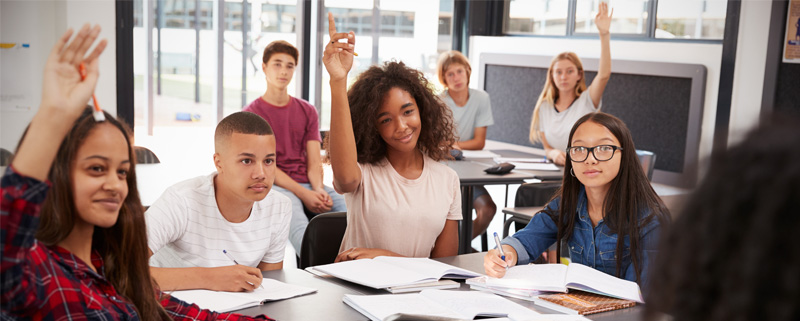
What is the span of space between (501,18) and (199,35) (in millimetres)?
2586

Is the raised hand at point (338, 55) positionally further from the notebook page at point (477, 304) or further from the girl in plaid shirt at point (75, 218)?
the girl in plaid shirt at point (75, 218)

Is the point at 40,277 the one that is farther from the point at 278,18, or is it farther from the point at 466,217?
the point at 278,18

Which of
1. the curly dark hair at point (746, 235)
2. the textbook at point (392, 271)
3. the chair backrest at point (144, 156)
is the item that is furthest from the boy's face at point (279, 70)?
the curly dark hair at point (746, 235)

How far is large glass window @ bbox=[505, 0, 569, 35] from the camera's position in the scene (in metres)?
5.70

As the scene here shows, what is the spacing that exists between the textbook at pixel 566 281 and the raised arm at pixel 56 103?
3.49 feet

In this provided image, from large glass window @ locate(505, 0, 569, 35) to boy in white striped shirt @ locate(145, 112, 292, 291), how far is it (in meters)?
4.18

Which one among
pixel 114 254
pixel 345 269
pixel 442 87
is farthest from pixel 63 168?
pixel 442 87

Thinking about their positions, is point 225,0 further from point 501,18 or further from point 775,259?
point 775,259

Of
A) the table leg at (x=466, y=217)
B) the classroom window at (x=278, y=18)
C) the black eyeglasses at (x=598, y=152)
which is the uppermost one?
the classroom window at (x=278, y=18)

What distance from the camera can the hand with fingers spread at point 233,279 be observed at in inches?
59.9

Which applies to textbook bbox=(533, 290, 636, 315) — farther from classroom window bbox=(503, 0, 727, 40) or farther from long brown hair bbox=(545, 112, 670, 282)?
classroom window bbox=(503, 0, 727, 40)

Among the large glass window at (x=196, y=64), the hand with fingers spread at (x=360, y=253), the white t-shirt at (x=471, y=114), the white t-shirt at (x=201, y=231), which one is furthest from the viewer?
the large glass window at (x=196, y=64)

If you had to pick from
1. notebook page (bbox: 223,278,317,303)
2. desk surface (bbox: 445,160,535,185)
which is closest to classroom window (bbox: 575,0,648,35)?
desk surface (bbox: 445,160,535,185)

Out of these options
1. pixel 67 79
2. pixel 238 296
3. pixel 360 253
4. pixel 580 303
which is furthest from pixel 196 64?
pixel 67 79
